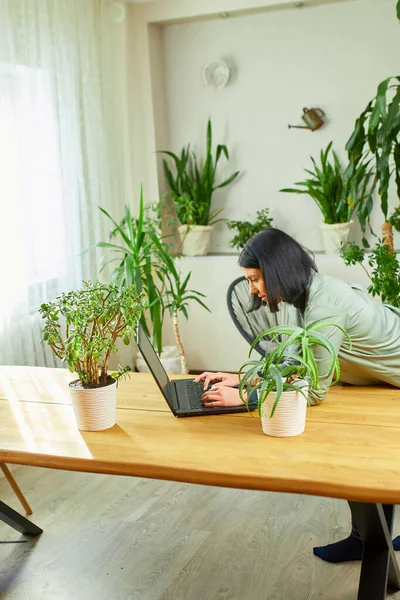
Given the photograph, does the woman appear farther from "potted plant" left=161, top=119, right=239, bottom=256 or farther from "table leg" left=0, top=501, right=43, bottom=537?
"potted plant" left=161, top=119, right=239, bottom=256

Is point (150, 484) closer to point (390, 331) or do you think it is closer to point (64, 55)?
point (390, 331)

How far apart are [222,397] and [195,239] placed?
305 cm

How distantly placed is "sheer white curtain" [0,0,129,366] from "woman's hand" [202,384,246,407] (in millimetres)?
2088

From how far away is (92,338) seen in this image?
2.16 meters

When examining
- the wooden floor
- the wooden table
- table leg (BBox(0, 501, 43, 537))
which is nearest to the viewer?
the wooden table

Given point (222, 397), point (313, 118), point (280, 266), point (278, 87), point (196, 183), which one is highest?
point (278, 87)

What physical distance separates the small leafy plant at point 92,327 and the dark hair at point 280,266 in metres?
0.50

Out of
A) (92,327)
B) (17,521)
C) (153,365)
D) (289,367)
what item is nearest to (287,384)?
(289,367)

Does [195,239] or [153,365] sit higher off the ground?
[195,239]

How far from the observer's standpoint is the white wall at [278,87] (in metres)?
4.92

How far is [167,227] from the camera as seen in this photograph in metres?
5.51

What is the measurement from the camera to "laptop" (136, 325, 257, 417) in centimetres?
225

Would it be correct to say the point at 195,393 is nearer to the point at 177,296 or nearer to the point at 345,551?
the point at 345,551

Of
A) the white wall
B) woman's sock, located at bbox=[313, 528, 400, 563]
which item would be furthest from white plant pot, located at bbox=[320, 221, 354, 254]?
woman's sock, located at bbox=[313, 528, 400, 563]
